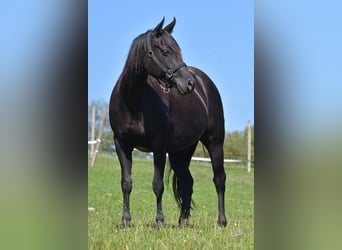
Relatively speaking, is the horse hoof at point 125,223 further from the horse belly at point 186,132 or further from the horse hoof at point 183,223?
the horse belly at point 186,132

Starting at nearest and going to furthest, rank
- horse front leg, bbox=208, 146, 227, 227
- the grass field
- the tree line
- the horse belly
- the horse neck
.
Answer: the grass field → the tree line → the horse neck → horse front leg, bbox=208, 146, 227, 227 → the horse belly

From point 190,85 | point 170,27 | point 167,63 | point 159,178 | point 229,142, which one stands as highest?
point 170,27

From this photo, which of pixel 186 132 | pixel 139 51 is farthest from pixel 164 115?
pixel 139 51

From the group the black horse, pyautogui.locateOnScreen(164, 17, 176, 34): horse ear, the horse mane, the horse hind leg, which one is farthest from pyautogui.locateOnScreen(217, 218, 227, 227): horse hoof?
pyautogui.locateOnScreen(164, 17, 176, 34): horse ear

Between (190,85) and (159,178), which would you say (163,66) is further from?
(159,178)

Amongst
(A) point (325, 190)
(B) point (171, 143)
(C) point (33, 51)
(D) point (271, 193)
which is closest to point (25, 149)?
(C) point (33, 51)

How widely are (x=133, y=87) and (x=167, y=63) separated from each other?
285 mm

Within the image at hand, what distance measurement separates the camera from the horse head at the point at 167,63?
2.30 m

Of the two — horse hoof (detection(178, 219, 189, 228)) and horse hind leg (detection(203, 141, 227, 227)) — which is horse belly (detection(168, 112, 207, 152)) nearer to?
horse hind leg (detection(203, 141, 227, 227))

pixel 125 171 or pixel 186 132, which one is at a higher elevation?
pixel 186 132

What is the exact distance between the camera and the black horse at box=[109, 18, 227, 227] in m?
2.34

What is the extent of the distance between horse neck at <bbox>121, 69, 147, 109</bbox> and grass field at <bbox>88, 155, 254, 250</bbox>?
0.32 m

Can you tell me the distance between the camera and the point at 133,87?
254 cm

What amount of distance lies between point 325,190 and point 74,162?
79 centimetres
